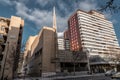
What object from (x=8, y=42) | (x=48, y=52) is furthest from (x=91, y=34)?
(x=8, y=42)

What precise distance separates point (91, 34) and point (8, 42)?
81.8 meters

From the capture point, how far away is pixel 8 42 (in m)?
40.0

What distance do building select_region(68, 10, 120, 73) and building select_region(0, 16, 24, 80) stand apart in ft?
203

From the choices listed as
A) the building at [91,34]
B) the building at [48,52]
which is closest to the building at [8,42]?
the building at [48,52]

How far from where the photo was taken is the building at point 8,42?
38.6 metres

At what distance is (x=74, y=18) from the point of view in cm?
11575

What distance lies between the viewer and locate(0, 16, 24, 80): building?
38.6m

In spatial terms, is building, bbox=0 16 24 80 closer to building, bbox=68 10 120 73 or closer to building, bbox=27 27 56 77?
building, bbox=27 27 56 77

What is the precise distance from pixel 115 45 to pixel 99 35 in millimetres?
20302

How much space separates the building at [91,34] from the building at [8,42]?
61800 mm

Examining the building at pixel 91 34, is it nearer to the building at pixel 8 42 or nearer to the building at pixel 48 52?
the building at pixel 48 52

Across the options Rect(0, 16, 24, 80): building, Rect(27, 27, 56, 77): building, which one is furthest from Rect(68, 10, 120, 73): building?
Rect(0, 16, 24, 80): building

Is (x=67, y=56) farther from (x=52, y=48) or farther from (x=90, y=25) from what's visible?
(x=90, y=25)

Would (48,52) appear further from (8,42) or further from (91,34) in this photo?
(91,34)
